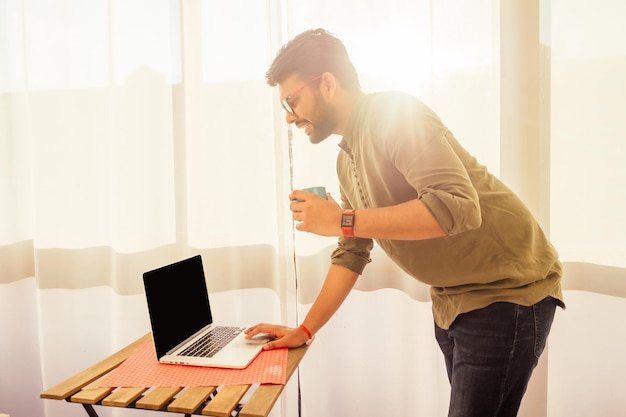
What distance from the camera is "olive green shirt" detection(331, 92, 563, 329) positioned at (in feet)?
2.67

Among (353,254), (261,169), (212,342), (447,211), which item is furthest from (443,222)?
(261,169)

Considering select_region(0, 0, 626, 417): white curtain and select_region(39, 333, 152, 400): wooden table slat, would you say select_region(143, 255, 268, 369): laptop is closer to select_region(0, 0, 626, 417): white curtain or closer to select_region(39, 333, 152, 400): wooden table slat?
select_region(39, 333, 152, 400): wooden table slat

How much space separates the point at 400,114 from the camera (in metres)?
0.87

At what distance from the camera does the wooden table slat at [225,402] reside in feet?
2.63

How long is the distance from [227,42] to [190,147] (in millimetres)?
416

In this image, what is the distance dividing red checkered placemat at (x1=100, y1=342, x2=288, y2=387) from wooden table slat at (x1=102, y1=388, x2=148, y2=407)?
0.02m

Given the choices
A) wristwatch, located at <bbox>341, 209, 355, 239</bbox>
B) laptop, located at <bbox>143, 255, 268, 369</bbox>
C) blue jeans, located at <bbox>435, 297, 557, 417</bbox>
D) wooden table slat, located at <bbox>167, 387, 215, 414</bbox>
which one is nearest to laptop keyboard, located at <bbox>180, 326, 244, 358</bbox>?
laptop, located at <bbox>143, 255, 268, 369</bbox>

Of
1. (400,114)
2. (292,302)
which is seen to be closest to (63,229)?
(292,302)

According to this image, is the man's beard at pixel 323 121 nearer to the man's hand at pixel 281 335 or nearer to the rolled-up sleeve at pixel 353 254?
the rolled-up sleeve at pixel 353 254

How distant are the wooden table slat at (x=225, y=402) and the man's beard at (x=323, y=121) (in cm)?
59

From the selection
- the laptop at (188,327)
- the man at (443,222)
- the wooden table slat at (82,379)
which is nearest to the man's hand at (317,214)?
the man at (443,222)

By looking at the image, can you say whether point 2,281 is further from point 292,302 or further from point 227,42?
point 227,42

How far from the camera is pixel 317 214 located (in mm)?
922

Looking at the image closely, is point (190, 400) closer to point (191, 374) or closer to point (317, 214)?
point (191, 374)
